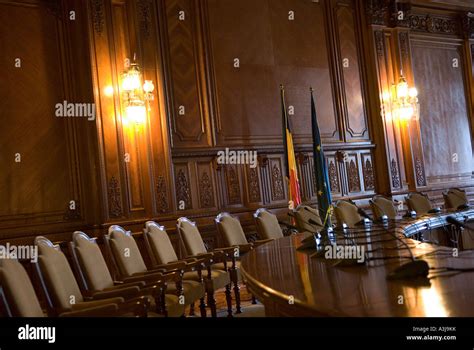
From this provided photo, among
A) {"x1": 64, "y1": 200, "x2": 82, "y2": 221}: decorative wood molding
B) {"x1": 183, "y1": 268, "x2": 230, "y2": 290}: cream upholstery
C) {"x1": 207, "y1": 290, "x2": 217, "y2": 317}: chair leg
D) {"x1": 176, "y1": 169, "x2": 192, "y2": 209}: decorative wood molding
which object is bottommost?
{"x1": 207, "y1": 290, "x2": 217, "y2": 317}: chair leg

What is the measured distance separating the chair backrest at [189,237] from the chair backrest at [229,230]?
0.30 m

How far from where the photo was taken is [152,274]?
11.5ft

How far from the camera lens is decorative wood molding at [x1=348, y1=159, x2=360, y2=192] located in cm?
807

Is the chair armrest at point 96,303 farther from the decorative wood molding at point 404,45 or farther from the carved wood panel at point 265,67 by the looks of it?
the decorative wood molding at point 404,45

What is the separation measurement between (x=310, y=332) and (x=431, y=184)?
26.1 feet

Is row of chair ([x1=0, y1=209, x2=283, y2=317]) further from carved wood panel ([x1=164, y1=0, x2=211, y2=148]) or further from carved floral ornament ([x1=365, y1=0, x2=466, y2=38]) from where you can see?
carved floral ornament ([x1=365, y1=0, x2=466, y2=38])

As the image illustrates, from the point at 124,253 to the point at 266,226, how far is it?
2.13 metres

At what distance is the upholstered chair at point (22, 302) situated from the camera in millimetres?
2477

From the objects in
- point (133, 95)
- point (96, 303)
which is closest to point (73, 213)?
point (133, 95)

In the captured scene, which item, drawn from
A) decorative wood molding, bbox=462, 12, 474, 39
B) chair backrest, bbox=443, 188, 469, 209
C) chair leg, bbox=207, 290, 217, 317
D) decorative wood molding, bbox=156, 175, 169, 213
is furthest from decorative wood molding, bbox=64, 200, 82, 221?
decorative wood molding, bbox=462, 12, 474, 39

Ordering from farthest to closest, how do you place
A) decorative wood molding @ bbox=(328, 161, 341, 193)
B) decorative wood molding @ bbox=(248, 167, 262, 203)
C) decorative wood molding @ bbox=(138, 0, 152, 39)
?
decorative wood molding @ bbox=(328, 161, 341, 193) → decorative wood molding @ bbox=(248, 167, 262, 203) → decorative wood molding @ bbox=(138, 0, 152, 39)

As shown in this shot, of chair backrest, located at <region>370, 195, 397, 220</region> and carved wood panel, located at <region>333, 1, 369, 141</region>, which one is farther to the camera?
carved wood panel, located at <region>333, 1, 369, 141</region>

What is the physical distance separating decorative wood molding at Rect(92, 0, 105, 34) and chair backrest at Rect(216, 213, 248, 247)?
2582mm

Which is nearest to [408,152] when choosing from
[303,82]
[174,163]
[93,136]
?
[303,82]
